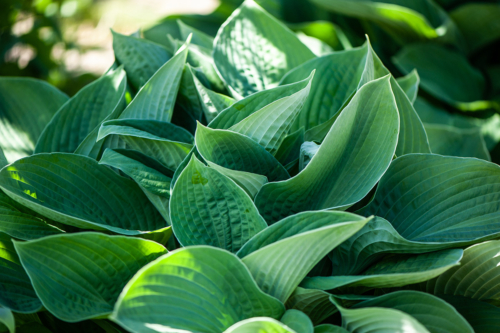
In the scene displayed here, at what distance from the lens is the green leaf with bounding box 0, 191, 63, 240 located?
47cm

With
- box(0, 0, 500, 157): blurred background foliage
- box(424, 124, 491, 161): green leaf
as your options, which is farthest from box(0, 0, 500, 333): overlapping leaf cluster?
box(0, 0, 500, 157): blurred background foliage

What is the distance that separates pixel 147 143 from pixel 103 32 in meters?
2.56

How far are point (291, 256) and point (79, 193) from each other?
0.89 ft

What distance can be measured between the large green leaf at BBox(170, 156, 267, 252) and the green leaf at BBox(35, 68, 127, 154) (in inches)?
9.6

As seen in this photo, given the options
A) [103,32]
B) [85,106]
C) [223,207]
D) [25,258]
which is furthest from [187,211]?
[103,32]

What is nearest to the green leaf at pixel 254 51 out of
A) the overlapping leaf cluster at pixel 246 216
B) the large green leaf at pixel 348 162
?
the overlapping leaf cluster at pixel 246 216

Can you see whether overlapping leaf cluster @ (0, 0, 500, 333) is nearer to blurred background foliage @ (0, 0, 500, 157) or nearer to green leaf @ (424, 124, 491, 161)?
green leaf @ (424, 124, 491, 161)

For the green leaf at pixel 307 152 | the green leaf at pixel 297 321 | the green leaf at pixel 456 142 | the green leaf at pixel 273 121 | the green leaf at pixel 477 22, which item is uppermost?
the green leaf at pixel 477 22

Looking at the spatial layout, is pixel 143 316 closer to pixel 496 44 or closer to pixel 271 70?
pixel 271 70

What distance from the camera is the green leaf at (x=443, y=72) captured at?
123 centimetres

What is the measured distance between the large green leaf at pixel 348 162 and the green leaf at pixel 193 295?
112mm

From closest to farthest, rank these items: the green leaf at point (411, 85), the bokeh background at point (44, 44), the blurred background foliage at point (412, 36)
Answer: the green leaf at point (411, 85), the blurred background foliage at point (412, 36), the bokeh background at point (44, 44)

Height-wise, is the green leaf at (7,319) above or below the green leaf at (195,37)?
below

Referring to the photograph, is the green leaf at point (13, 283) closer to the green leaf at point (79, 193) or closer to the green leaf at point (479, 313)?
the green leaf at point (79, 193)
